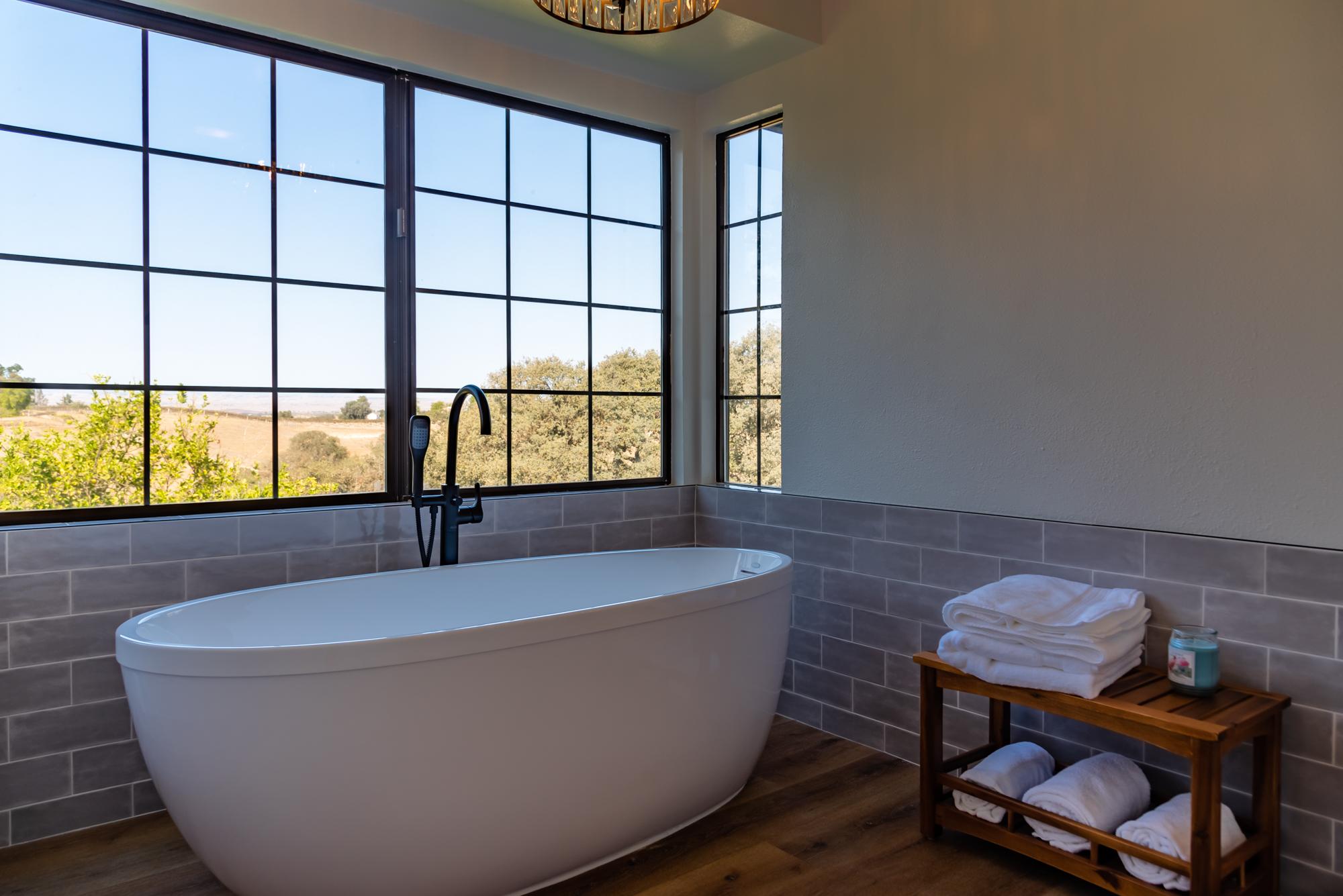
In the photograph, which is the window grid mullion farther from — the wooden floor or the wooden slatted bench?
the wooden slatted bench

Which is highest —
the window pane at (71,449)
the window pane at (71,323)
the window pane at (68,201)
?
the window pane at (68,201)

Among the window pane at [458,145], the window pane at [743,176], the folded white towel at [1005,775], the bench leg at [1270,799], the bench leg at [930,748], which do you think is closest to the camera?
the bench leg at [1270,799]

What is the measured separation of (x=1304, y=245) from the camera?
2.07 m

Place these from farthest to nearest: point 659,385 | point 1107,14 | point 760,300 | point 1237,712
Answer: point 659,385 → point 760,300 → point 1107,14 → point 1237,712

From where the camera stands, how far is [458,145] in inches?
129

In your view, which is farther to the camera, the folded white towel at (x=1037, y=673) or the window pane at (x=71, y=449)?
the window pane at (x=71, y=449)

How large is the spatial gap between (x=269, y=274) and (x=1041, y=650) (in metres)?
2.60

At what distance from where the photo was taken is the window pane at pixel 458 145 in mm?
3191

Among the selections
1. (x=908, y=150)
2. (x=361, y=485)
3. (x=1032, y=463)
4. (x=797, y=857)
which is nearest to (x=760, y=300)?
(x=908, y=150)

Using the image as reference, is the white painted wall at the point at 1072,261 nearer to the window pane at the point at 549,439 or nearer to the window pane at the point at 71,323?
the window pane at the point at 549,439

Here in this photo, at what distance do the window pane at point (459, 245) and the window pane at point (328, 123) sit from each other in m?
0.23

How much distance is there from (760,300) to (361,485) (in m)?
1.74

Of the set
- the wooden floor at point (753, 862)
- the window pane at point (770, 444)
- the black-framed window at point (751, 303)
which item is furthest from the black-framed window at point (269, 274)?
the wooden floor at point (753, 862)

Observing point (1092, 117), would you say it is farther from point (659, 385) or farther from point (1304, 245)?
point (659, 385)
